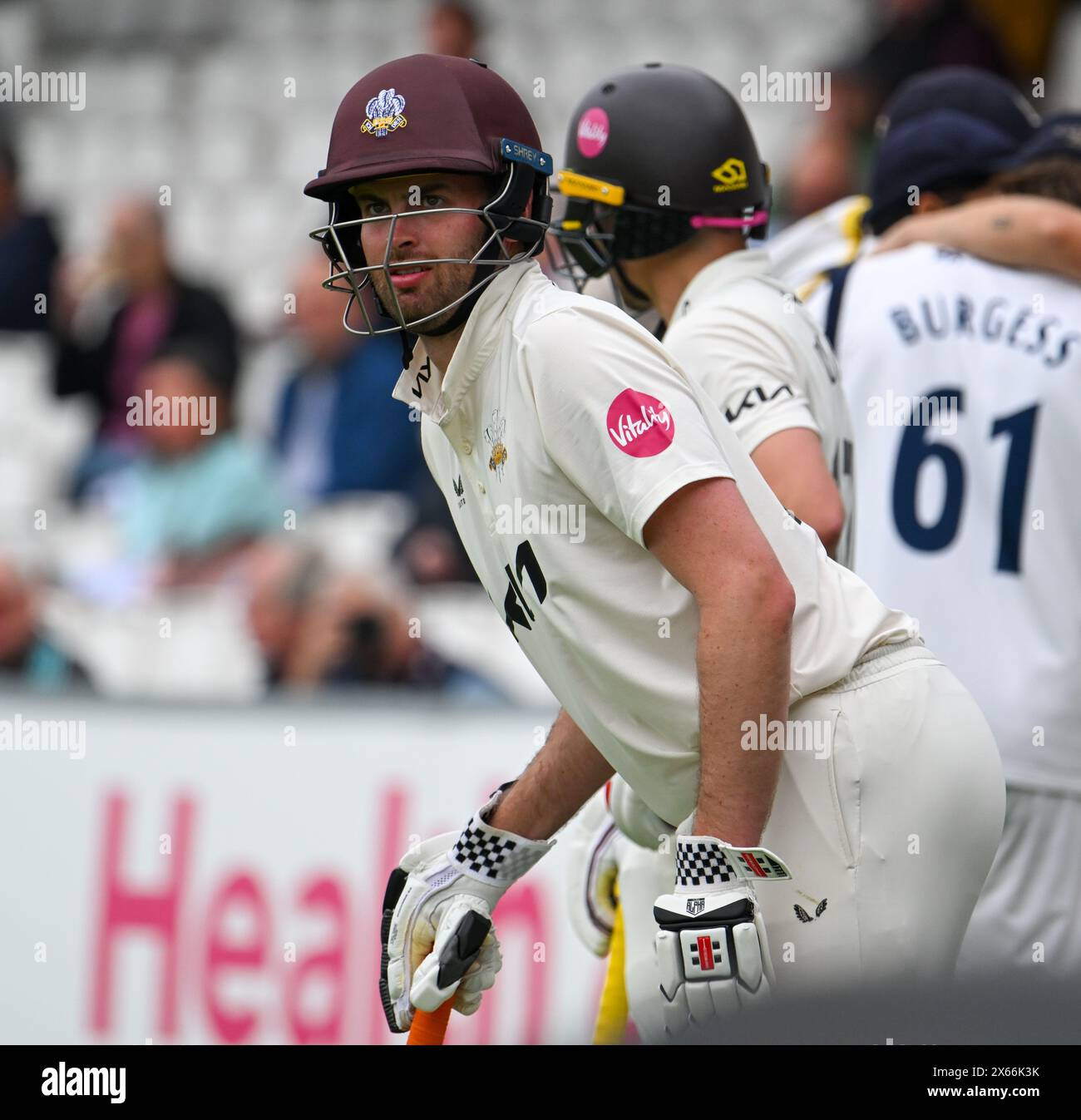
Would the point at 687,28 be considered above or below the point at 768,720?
above

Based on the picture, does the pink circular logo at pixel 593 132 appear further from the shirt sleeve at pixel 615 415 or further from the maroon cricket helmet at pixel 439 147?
the shirt sleeve at pixel 615 415

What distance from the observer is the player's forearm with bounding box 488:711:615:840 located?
2980mm

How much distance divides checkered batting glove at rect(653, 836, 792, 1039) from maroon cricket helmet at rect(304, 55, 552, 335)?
0.87 m

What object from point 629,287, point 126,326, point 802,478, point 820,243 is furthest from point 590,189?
point 126,326

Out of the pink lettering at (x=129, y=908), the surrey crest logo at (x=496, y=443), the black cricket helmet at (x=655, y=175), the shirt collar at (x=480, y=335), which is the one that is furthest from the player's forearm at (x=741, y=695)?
the pink lettering at (x=129, y=908)

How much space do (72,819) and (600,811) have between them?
7.09ft

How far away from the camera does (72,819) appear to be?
545cm

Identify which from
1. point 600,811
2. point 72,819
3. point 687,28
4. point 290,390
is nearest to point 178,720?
point 72,819

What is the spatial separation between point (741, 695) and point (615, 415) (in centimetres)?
41

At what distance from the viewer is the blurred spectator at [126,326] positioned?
8.12 m

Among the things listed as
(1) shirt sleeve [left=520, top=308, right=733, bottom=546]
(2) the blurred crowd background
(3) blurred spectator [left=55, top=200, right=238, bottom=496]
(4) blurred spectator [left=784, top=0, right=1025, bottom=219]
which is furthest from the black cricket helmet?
(3) blurred spectator [left=55, top=200, right=238, bottom=496]

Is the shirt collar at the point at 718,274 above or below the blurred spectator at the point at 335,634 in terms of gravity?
above

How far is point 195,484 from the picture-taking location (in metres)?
7.33
